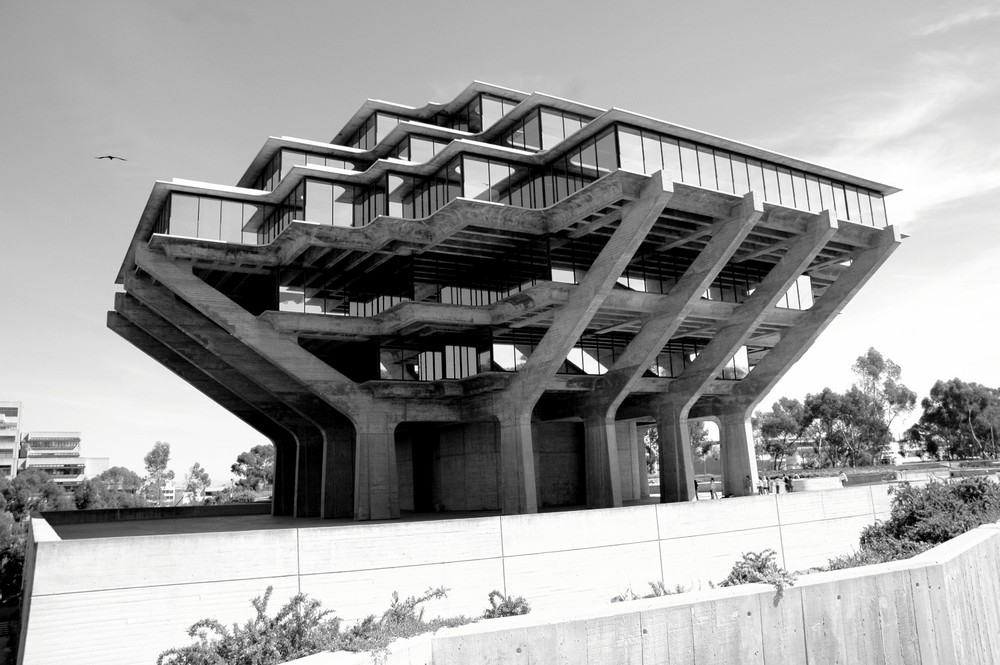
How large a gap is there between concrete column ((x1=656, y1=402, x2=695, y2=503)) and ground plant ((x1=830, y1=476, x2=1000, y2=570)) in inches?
892

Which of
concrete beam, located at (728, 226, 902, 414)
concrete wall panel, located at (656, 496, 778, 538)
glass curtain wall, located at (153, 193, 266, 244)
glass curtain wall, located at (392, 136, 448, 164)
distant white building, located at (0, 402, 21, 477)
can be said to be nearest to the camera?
concrete wall panel, located at (656, 496, 778, 538)

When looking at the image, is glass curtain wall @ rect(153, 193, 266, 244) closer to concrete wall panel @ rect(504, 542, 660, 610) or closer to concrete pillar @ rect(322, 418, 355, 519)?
concrete pillar @ rect(322, 418, 355, 519)

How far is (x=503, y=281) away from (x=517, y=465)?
8.99m

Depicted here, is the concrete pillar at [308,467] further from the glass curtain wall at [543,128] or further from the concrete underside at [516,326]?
the glass curtain wall at [543,128]

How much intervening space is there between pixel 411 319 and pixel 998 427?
9815cm

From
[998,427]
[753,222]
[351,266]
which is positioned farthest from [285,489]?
[998,427]

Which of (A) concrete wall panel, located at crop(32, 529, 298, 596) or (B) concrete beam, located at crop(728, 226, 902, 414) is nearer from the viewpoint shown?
(A) concrete wall panel, located at crop(32, 529, 298, 596)

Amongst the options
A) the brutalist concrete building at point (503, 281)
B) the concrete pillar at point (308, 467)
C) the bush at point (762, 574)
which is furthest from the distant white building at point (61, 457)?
the bush at point (762, 574)

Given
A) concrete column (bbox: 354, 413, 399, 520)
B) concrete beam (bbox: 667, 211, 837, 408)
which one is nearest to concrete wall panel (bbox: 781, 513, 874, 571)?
concrete beam (bbox: 667, 211, 837, 408)

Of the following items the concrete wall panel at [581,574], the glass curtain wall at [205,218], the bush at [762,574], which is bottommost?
the concrete wall panel at [581,574]

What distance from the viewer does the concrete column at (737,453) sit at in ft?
145

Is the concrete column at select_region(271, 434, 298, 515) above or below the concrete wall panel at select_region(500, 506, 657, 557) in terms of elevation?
above

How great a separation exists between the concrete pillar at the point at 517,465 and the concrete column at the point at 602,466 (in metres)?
4.03

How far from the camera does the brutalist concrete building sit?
3531 cm
